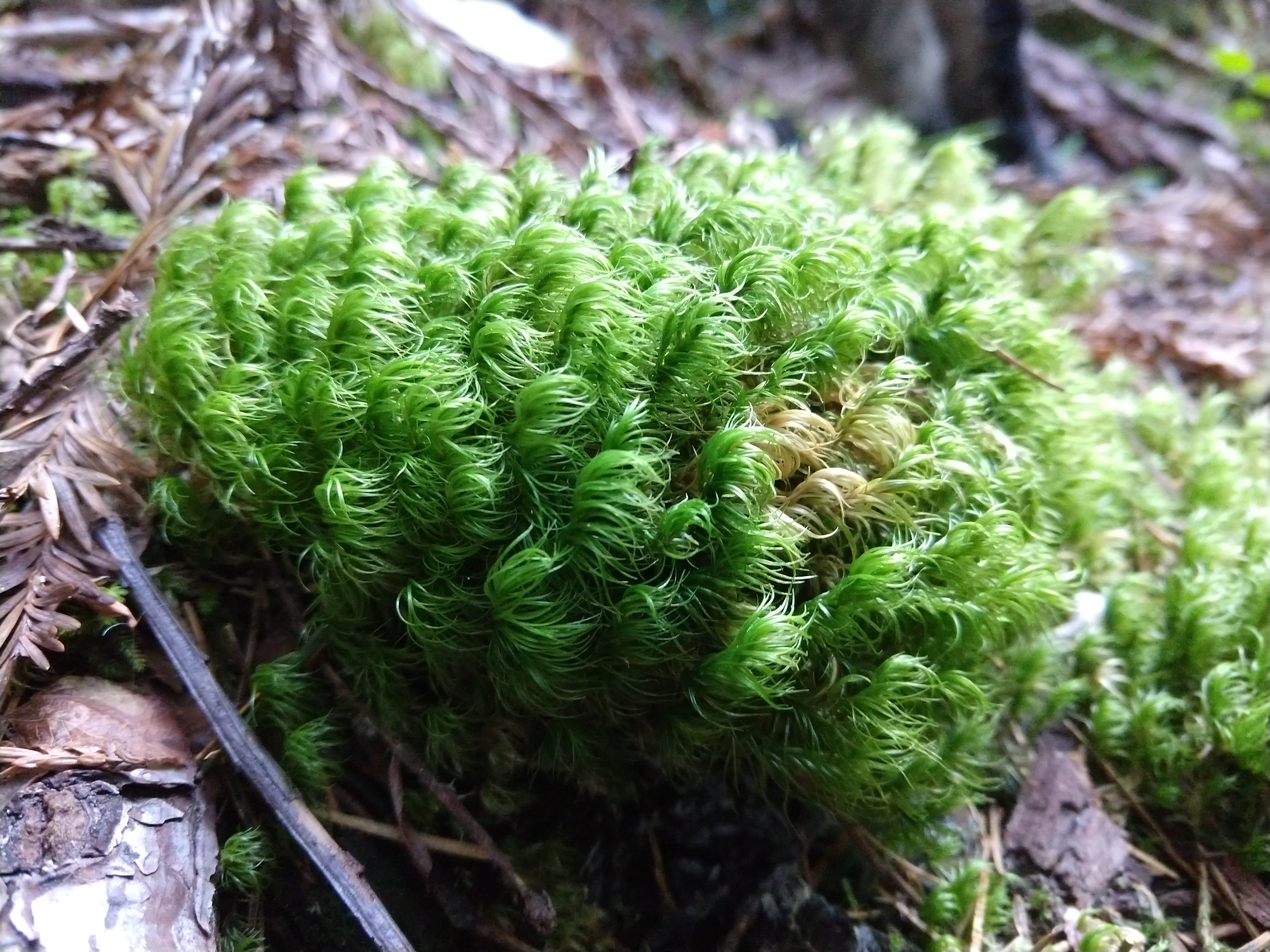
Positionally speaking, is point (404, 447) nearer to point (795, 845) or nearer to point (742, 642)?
point (742, 642)

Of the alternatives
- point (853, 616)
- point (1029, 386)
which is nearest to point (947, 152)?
point (1029, 386)

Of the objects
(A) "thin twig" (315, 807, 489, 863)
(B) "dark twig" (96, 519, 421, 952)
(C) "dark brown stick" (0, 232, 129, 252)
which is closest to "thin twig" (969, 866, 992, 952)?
(A) "thin twig" (315, 807, 489, 863)

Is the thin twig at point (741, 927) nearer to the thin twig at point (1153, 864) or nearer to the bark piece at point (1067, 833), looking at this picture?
the bark piece at point (1067, 833)

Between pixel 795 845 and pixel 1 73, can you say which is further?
pixel 1 73

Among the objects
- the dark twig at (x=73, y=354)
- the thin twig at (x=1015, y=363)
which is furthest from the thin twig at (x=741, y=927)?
the dark twig at (x=73, y=354)

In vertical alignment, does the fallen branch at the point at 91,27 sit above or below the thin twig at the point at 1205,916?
above

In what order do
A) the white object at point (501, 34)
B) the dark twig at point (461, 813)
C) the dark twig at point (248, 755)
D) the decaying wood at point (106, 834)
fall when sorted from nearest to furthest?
the decaying wood at point (106, 834)
the dark twig at point (248, 755)
the dark twig at point (461, 813)
the white object at point (501, 34)

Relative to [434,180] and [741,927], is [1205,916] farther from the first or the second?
[434,180]
